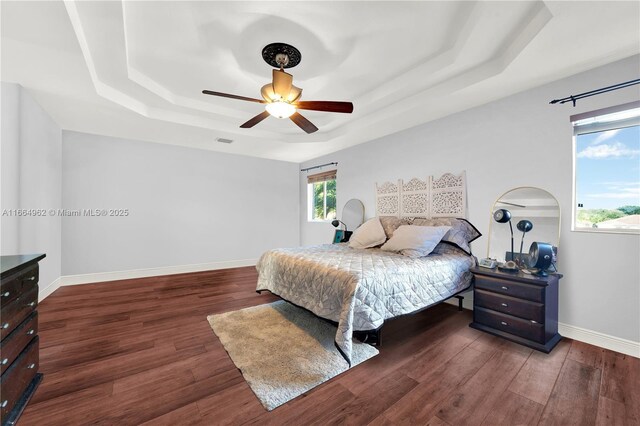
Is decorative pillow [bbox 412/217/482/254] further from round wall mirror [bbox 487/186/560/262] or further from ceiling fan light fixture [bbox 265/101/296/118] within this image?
ceiling fan light fixture [bbox 265/101/296/118]

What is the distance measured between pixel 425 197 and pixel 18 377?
408 centimetres

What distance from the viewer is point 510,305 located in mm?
2281

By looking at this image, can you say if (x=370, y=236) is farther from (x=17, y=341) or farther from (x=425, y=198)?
(x=17, y=341)

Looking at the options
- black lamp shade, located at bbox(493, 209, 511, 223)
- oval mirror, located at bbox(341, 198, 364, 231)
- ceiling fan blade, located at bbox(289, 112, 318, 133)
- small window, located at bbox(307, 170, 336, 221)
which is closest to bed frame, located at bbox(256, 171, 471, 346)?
oval mirror, located at bbox(341, 198, 364, 231)

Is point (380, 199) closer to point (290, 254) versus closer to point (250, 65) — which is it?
point (290, 254)

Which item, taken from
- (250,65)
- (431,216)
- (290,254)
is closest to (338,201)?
(431,216)

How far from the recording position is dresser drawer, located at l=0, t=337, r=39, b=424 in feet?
4.12

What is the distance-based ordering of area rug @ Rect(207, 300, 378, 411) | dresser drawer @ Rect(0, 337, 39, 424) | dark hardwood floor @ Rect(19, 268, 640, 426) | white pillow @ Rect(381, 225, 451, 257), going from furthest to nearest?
1. white pillow @ Rect(381, 225, 451, 257)
2. area rug @ Rect(207, 300, 378, 411)
3. dark hardwood floor @ Rect(19, 268, 640, 426)
4. dresser drawer @ Rect(0, 337, 39, 424)

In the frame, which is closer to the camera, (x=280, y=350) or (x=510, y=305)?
(x=280, y=350)

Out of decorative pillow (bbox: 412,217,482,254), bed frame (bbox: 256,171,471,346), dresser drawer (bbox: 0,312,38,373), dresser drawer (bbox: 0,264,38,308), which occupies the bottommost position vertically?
dresser drawer (bbox: 0,312,38,373)

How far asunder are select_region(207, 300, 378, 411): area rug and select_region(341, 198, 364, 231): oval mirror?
7.30ft

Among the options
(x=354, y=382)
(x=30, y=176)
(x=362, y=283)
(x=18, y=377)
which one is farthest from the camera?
(x=30, y=176)

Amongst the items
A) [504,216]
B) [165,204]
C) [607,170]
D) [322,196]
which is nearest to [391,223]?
[504,216]

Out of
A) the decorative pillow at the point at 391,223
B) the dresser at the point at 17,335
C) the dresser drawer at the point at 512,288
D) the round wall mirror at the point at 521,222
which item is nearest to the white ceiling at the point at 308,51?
the round wall mirror at the point at 521,222
